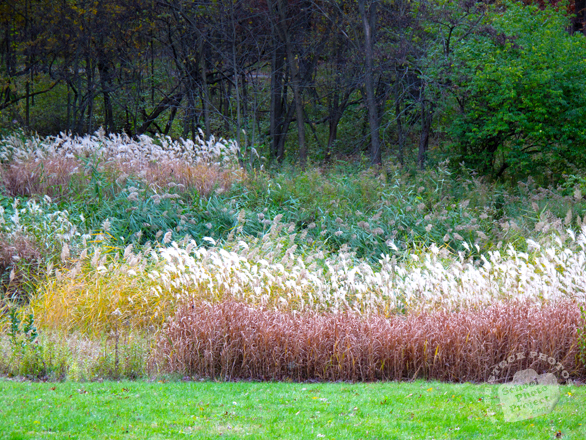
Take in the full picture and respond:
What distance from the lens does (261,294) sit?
274 inches

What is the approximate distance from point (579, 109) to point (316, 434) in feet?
36.5

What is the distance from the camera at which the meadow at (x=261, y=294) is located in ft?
18.5

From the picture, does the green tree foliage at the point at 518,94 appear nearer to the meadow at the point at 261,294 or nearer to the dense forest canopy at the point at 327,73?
the dense forest canopy at the point at 327,73

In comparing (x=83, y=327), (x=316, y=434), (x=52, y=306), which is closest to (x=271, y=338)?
(x=316, y=434)

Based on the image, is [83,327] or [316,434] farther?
[83,327]

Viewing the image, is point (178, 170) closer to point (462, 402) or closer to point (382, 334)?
point (382, 334)

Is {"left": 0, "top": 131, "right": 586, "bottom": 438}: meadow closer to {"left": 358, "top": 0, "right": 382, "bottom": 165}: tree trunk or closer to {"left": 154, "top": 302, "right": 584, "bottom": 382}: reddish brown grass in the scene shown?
{"left": 154, "top": 302, "right": 584, "bottom": 382}: reddish brown grass

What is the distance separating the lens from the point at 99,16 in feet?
54.6

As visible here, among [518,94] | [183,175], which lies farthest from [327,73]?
[183,175]

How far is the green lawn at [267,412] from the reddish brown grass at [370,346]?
1.50ft

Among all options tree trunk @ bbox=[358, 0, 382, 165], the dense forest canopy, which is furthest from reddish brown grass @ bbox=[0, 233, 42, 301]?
A: tree trunk @ bbox=[358, 0, 382, 165]

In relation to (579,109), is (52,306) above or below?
below
